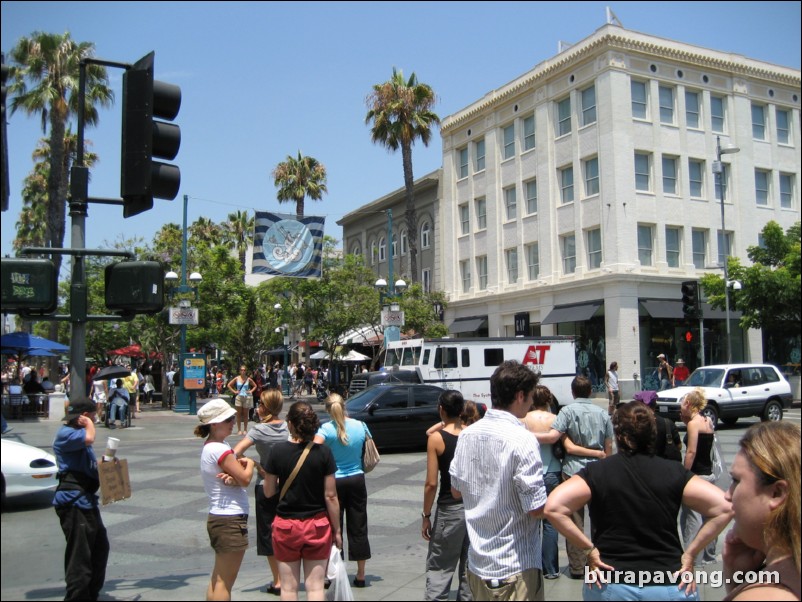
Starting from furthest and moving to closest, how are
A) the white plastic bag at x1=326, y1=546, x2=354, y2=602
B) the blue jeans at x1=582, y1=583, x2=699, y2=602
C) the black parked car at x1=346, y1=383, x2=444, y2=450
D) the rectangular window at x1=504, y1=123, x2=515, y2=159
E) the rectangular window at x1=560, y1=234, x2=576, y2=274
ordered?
1. the rectangular window at x1=504, y1=123, x2=515, y2=159
2. the rectangular window at x1=560, y1=234, x2=576, y2=274
3. the black parked car at x1=346, y1=383, x2=444, y2=450
4. the white plastic bag at x1=326, y1=546, x2=354, y2=602
5. the blue jeans at x1=582, y1=583, x2=699, y2=602

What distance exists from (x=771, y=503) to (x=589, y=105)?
34782 millimetres

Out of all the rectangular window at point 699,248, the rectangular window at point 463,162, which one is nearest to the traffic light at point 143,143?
the rectangular window at point 699,248

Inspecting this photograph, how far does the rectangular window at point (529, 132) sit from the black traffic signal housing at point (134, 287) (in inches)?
1393

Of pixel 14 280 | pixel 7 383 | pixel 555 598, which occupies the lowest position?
pixel 555 598

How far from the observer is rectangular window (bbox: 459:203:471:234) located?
43188 millimetres

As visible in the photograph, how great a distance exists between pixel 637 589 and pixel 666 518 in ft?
1.20

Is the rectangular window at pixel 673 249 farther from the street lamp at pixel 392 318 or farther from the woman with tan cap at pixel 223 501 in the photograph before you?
the woman with tan cap at pixel 223 501

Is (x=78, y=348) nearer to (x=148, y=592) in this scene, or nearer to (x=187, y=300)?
(x=148, y=592)

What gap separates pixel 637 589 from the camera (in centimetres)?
357

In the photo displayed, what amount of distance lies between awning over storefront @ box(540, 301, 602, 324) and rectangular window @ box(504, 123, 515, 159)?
9.32 metres

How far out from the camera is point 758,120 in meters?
33.4

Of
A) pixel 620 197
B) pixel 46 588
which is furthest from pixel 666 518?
pixel 620 197

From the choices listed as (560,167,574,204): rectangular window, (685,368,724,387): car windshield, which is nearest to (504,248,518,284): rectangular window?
(560,167,574,204): rectangular window

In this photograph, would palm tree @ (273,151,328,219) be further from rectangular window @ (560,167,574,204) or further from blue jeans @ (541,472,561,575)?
blue jeans @ (541,472,561,575)
